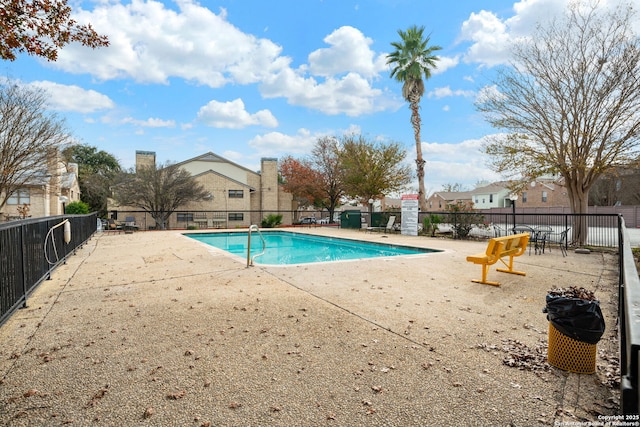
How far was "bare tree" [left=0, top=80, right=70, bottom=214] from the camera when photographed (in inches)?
663

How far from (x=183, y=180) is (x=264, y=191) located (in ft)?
28.1

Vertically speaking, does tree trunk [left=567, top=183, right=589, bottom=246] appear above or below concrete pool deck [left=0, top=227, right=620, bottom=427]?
above

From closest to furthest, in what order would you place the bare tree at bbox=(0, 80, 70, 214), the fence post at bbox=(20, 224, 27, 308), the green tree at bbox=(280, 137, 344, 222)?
the fence post at bbox=(20, 224, 27, 308), the bare tree at bbox=(0, 80, 70, 214), the green tree at bbox=(280, 137, 344, 222)

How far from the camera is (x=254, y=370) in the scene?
2799 mm

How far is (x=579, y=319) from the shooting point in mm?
2723

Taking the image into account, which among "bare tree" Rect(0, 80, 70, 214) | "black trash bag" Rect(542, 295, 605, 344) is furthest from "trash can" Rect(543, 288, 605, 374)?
"bare tree" Rect(0, 80, 70, 214)

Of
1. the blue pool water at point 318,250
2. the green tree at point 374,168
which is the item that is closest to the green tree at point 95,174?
the blue pool water at point 318,250

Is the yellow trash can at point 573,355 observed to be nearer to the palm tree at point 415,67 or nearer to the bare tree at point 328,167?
the palm tree at point 415,67

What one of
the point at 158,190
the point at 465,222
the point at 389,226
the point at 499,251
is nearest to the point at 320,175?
the point at 389,226

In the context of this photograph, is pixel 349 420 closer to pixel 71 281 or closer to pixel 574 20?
pixel 71 281

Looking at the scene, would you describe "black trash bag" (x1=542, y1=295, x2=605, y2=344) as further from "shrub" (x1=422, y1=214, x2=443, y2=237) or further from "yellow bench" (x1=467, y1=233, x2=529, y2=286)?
"shrub" (x1=422, y1=214, x2=443, y2=237)

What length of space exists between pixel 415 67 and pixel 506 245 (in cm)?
1841

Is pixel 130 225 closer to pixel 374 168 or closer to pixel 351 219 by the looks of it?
pixel 351 219

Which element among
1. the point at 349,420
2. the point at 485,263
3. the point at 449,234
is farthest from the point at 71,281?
the point at 449,234
